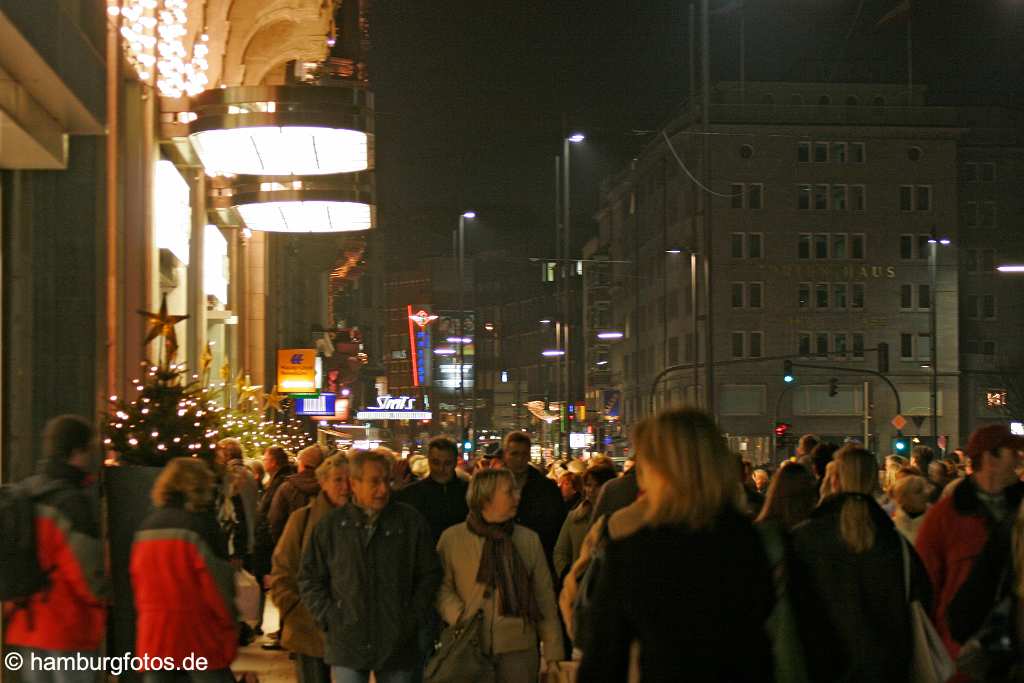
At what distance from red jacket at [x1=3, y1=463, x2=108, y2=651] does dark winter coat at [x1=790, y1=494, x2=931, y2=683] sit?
338 cm

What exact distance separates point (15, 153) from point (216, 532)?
6.66 m

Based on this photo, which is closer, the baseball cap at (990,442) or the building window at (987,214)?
the baseball cap at (990,442)

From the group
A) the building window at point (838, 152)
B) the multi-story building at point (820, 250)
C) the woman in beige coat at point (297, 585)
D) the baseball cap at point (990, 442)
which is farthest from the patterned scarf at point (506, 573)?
Answer: the building window at point (838, 152)

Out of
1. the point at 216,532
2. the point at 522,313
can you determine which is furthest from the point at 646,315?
the point at 216,532

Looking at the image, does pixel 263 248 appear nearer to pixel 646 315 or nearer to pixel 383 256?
pixel 646 315

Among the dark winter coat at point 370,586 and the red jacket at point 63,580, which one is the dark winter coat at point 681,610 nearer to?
the dark winter coat at point 370,586

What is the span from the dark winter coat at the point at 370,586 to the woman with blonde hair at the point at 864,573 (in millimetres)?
1968

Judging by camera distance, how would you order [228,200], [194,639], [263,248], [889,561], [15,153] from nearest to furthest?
[889,561] < [194,639] < [15,153] < [228,200] < [263,248]

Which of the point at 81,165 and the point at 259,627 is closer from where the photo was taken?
the point at 81,165

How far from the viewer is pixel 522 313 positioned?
566ft

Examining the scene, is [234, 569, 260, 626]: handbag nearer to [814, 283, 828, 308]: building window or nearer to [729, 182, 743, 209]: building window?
[729, 182, 743, 209]: building window

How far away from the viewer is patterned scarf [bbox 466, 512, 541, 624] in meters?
7.71

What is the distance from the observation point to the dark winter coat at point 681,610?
4.31m

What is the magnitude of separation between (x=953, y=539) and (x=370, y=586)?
296cm
